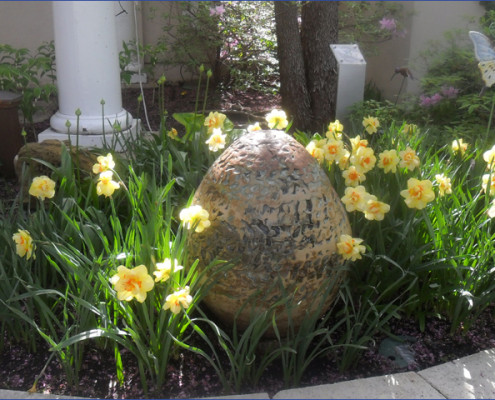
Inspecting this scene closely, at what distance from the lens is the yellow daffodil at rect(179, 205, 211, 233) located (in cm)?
213

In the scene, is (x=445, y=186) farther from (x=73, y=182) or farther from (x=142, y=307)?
(x=73, y=182)

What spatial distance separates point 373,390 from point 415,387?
0.16 m

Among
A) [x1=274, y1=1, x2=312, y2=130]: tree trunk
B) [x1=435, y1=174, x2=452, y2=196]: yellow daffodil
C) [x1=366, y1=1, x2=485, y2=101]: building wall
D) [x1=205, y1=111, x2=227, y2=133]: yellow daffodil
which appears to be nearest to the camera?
[x1=435, y1=174, x2=452, y2=196]: yellow daffodil

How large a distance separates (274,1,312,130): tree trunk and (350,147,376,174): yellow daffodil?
8.68ft

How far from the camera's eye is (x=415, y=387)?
2.13m

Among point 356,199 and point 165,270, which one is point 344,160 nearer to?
point 356,199

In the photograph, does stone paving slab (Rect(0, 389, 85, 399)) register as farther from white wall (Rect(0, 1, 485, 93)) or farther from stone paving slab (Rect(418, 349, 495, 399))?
white wall (Rect(0, 1, 485, 93))

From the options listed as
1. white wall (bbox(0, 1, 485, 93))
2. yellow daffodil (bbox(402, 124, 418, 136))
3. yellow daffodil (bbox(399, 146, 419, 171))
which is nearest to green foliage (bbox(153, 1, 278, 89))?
white wall (bbox(0, 1, 485, 93))

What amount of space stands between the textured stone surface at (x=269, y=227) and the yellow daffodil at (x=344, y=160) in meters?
0.49

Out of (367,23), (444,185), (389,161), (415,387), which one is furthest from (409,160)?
(367,23)

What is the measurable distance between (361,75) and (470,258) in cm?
282

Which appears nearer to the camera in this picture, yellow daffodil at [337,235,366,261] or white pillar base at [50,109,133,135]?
yellow daffodil at [337,235,366,261]

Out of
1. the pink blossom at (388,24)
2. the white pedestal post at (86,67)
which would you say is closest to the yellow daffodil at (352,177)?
the white pedestal post at (86,67)

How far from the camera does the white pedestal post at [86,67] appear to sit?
427cm
